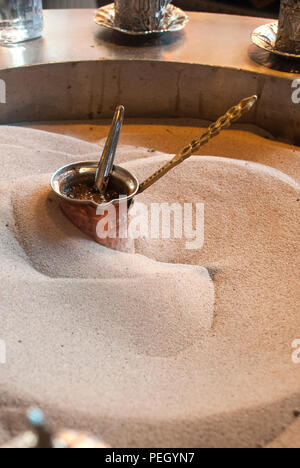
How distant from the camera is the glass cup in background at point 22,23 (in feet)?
4.69

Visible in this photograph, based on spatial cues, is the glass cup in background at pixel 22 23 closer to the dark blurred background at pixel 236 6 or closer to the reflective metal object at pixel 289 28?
the reflective metal object at pixel 289 28

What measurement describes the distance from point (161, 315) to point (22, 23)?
108cm

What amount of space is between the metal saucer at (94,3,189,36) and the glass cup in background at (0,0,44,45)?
0.62ft

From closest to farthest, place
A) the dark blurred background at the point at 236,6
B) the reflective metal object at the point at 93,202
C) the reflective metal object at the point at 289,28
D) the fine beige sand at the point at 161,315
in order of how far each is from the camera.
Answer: the fine beige sand at the point at 161,315 → the reflective metal object at the point at 93,202 → the reflective metal object at the point at 289,28 → the dark blurred background at the point at 236,6

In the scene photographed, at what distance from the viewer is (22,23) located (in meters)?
1.48

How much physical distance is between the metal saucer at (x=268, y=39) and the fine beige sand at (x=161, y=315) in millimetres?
446

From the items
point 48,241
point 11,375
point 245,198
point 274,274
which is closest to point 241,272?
point 274,274

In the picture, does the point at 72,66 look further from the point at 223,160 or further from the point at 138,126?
the point at 223,160

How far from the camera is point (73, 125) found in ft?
4.82

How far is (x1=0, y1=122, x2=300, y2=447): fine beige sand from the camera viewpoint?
0.59 meters

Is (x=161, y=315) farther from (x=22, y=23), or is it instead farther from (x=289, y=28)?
(x=22, y=23)

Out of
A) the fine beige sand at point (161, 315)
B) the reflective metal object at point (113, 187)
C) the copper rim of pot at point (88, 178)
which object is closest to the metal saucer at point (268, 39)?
the fine beige sand at point (161, 315)

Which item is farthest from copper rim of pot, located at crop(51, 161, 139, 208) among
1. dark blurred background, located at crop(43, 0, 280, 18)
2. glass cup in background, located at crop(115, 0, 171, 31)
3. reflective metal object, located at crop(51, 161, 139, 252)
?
dark blurred background, located at crop(43, 0, 280, 18)

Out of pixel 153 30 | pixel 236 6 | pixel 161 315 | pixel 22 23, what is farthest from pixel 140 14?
pixel 236 6
